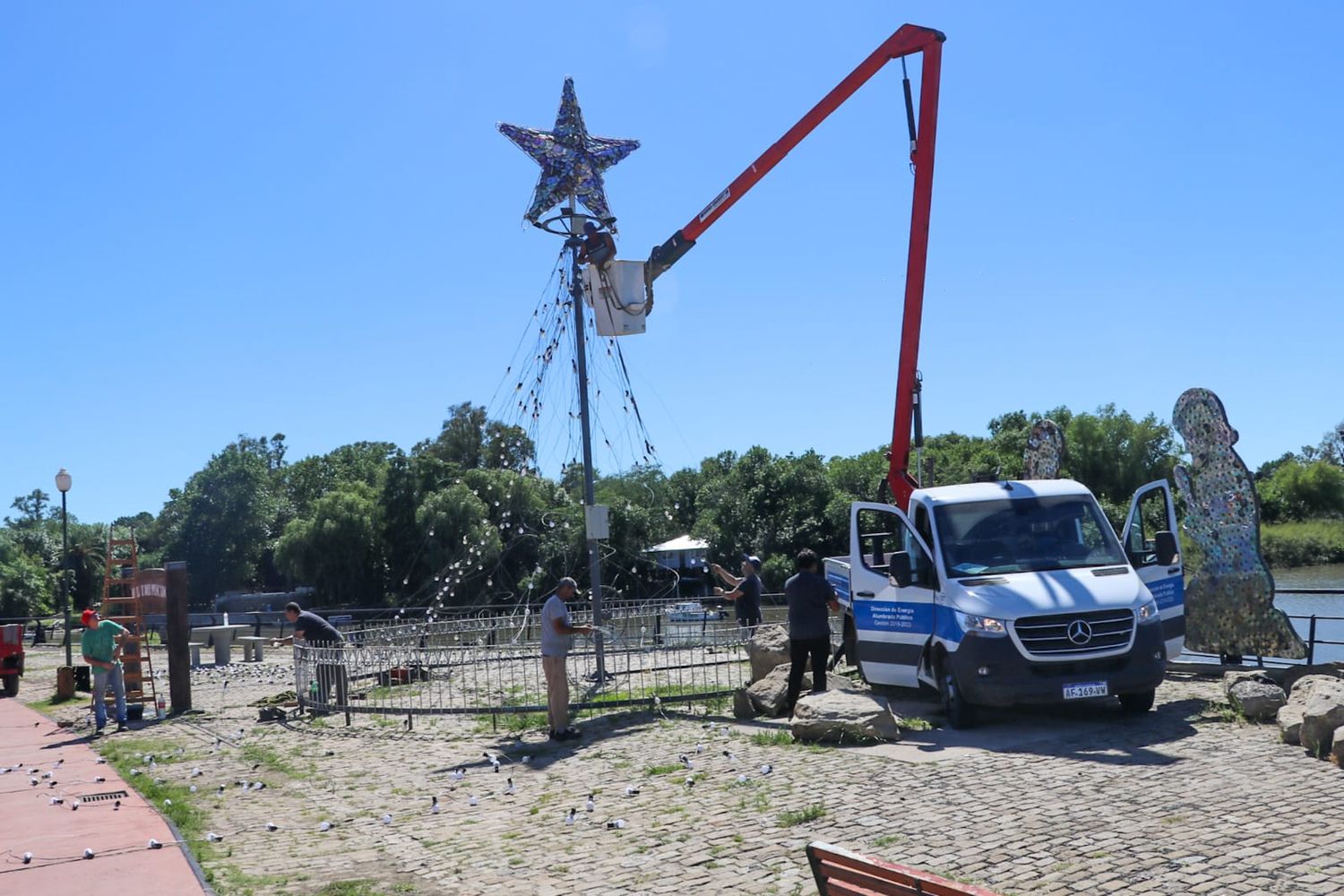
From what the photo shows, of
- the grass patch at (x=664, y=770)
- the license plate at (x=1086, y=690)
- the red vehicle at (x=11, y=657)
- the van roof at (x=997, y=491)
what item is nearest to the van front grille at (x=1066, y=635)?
the license plate at (x=1086, y=690)

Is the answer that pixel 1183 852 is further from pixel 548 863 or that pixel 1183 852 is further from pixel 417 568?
pixel 417 568

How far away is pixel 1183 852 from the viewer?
657 cm

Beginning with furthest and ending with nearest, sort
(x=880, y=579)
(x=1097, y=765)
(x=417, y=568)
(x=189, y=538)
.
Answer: (x=189, y=538)
(x=417, y=568)
(x=880, y=579)
(x=1097, y=765)

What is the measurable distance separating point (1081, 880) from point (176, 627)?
48.6 ft

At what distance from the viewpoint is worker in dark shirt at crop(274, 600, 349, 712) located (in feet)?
51.4

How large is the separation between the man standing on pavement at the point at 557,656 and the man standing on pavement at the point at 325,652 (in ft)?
14.2

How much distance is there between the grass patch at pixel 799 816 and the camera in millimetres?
7957

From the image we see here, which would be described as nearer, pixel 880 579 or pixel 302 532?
pixel 880 579

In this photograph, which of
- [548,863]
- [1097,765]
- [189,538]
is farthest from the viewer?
[189,538]

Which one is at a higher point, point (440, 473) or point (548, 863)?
point (440, 473)

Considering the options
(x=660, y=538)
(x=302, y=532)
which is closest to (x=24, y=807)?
(x=660, y=538)

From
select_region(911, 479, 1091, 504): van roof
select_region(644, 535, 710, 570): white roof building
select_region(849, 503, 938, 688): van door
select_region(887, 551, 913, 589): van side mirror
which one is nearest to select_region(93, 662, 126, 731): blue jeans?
select_region(849, 503, 938, 688): van door

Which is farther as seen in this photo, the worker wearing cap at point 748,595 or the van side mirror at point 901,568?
the worker wearing cap at point 748,595

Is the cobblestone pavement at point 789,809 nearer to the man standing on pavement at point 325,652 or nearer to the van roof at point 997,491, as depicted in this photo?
the van roof at point 997,491
